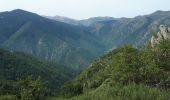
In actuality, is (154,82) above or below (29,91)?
above

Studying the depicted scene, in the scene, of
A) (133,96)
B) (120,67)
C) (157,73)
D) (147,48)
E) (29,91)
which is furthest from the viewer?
(29,91)

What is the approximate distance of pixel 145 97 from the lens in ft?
98.4

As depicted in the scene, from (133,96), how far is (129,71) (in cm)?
4663

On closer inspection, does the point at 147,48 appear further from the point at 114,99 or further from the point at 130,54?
the point at 114,99

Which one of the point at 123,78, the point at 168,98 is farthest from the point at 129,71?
the point at 168,98

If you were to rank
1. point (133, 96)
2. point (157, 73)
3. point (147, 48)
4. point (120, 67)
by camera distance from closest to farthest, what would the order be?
point (133, 96) → point (157, 73) → point (120, 67) → point (147, 48)

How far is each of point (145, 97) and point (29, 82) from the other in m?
121

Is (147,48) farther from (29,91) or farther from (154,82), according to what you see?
(29,91)

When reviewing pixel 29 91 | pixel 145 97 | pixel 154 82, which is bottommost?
pixel 29 91

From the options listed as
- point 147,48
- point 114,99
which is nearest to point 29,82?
point 147,48

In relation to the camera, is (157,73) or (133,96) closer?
(133,96)

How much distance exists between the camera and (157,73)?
73.8 meters

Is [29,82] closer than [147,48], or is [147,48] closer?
[147,48]

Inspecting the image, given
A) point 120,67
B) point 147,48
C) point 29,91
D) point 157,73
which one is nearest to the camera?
point 157,73
